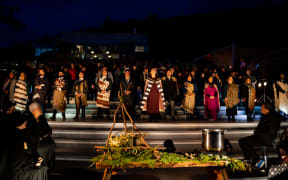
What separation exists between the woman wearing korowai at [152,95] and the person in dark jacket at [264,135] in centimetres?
316

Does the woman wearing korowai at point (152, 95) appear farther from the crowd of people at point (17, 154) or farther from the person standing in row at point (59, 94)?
the crowd of people at point (17, 154)

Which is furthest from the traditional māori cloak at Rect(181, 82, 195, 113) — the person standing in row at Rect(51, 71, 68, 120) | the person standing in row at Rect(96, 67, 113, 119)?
the person standing in row at Rect(51, 71, 68, 120)

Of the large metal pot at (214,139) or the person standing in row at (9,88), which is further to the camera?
the person standing in row at (9,88)

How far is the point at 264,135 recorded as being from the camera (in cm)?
522

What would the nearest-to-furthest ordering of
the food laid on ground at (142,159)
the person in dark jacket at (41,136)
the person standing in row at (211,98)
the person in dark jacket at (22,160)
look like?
1. the food laid on ground at (142,159)
2. the person in dark jacket at (22,160)
3. the person in dark jacket at (41,136)
4. the person standing in row at (211,98)

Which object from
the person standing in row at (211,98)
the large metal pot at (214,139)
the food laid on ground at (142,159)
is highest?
the person standing in row at (211,98)

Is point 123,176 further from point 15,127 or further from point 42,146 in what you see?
point 15,127

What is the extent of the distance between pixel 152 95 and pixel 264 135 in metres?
3.61

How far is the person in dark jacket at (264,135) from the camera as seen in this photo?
521 cm

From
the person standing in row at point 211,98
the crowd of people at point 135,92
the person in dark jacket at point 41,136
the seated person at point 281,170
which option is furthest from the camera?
the person standing in row at point 211,98

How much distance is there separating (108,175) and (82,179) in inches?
72.5

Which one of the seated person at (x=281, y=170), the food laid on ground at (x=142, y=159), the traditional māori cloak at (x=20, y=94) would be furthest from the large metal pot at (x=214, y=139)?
the traditional māori cloak at (x=20, y=94)

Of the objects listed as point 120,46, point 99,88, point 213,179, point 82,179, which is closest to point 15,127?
point 82,179

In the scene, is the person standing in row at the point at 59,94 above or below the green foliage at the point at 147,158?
above
